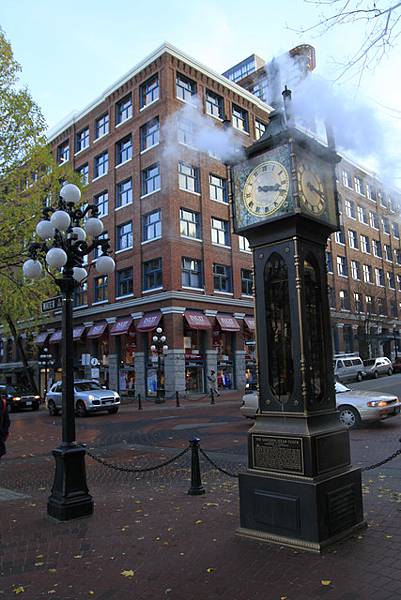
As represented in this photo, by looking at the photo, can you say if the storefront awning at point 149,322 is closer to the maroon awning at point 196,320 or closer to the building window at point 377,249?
the maroon awning at point 196,320

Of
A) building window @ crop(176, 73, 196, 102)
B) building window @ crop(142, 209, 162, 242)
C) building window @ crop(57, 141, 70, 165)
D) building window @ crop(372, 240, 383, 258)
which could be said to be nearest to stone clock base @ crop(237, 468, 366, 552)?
building window @ crop(142, 209, 162, 242)

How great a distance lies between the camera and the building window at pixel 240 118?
2705 centimetres

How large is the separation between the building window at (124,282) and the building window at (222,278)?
18.9 ft

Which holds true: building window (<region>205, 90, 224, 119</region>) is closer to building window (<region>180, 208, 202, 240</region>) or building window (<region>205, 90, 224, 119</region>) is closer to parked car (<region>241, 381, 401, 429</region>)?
building window (<region>180, 208, 202, 240</region>)

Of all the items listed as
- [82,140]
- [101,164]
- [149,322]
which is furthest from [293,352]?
[82,140]

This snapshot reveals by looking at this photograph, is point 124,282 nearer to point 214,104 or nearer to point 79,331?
point 79,331

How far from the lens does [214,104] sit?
30.4m

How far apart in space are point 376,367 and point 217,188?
1741cm

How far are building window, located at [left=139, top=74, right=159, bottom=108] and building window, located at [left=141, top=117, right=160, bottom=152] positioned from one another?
4.49 ft

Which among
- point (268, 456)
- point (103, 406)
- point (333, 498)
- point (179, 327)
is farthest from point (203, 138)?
point (179, 327)

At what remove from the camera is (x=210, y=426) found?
15812 millimetres

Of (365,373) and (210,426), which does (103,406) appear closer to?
(210,426)

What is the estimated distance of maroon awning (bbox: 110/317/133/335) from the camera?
33.2 metres

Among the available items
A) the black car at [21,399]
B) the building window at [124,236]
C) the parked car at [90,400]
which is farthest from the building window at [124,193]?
the parked car at [90,400]
